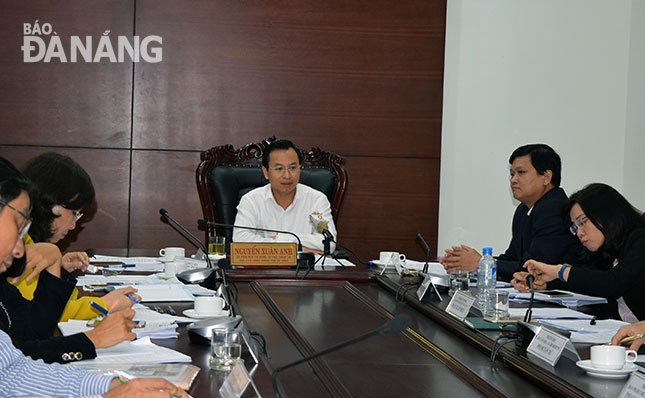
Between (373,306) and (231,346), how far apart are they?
2.80 ft

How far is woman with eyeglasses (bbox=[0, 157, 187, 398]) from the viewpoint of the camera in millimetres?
1211

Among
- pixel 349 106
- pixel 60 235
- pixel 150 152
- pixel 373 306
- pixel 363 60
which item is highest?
pixel 363 60

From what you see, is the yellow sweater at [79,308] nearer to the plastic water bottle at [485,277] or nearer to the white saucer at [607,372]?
the plastic water bottle at [485,277]

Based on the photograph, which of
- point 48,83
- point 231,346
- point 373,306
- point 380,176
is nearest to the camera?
point 231,346

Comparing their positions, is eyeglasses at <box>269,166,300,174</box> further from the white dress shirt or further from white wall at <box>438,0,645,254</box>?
white wall at <box>438,0,645,254</box>

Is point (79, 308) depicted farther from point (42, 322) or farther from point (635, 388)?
point (635, 388)

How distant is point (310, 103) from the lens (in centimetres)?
454

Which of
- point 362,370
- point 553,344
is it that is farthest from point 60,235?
point 553,344

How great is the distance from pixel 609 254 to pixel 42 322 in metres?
2.06

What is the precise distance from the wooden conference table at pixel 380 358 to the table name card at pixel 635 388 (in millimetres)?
66

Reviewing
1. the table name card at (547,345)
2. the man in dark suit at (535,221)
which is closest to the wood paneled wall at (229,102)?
the man in dark suit at (535,221)

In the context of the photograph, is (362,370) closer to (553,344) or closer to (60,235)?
→ (553,344)

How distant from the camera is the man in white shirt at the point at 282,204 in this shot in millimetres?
3721

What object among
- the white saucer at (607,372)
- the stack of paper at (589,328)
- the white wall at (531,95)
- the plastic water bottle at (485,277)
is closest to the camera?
the white saucer at (607,372)
